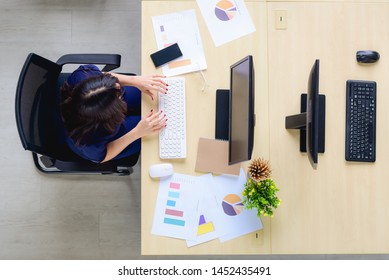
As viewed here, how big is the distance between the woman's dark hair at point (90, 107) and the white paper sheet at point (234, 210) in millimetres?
486

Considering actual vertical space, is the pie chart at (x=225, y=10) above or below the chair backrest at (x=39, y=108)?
above

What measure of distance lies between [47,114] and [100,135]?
220 millimetres

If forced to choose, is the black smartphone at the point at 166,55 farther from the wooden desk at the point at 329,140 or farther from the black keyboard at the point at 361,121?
the black keyboard at the point at 361,121

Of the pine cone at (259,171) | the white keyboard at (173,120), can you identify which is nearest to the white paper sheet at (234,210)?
the pine cone at (259,171)

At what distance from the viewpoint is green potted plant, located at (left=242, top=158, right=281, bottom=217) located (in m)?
1.30

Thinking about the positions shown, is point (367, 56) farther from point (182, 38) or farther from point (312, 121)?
point (182, 38)

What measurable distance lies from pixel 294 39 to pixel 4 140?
1642 millimetres

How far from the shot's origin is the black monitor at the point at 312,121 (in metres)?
1.16

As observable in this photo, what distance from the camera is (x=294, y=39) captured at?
1.46 meters

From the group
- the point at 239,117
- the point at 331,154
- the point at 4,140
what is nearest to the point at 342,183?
the point at 331,154

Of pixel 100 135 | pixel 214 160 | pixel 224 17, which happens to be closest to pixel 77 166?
pixel 100 135

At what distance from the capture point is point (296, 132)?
144 centimetres

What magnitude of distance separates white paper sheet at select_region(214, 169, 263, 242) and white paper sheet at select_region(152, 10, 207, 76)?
48cm

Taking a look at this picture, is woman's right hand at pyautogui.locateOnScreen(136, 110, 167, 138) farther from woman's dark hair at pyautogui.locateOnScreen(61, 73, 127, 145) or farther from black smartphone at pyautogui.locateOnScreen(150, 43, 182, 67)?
black smartphone at pyautogui.locateOnScreen(150, 43, 182, 67)
